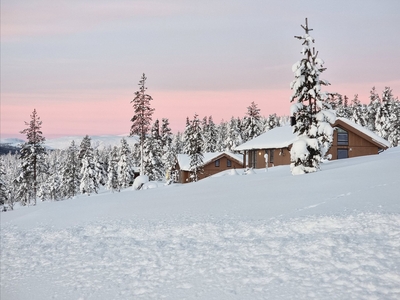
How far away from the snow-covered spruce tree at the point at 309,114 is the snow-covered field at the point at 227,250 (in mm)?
8847

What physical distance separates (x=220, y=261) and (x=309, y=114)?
19684mm

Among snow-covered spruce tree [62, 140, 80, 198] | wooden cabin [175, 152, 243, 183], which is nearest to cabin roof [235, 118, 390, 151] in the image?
wooden cabin [175, 152, 243, 183]

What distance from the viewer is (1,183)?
48344 millimetres

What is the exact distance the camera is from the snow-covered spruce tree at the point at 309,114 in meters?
25.8

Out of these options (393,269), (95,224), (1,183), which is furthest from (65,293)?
(1,183)

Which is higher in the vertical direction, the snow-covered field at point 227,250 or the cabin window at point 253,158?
the cabin window at point 253,158

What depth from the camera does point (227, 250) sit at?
34.0 ft

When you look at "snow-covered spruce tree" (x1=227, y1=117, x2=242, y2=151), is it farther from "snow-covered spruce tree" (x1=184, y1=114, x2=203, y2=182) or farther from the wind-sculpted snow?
the wind-sculpted snow

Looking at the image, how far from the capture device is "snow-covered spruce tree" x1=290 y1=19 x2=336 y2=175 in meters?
25.8

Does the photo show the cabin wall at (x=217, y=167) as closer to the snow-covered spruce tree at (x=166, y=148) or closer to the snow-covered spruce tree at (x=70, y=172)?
the snow-covered spruce tree at (x=166, y=148)

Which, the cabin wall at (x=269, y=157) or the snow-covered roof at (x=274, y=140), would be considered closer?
the snow-covered roof at (x=274, y=140)

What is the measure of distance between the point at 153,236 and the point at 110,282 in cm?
322

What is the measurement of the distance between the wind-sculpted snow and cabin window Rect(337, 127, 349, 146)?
32653 millimetres

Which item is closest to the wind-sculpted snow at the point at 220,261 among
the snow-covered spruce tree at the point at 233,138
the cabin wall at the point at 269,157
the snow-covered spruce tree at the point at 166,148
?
the cabin wall at the point at 269,157
